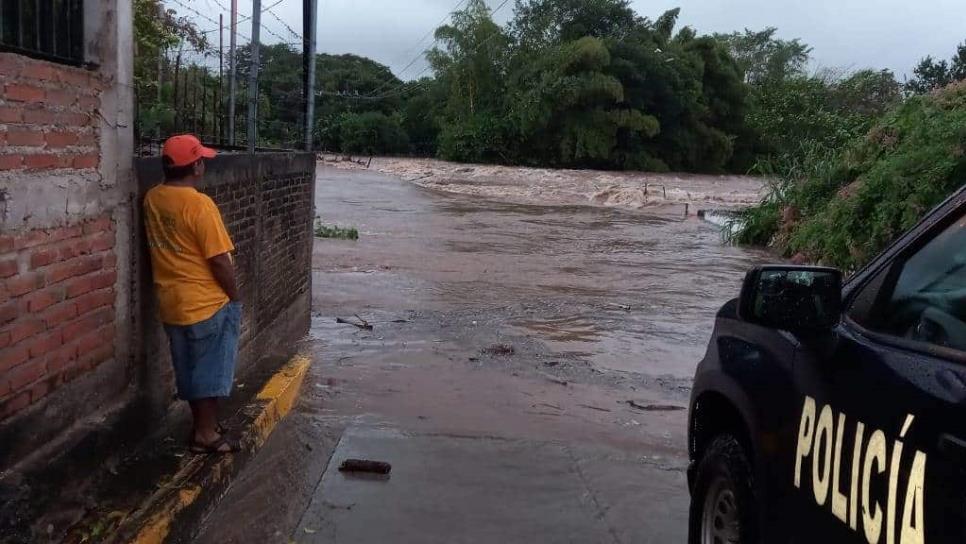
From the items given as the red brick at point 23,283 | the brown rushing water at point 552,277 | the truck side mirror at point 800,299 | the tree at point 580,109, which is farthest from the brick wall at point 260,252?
the tree at point 580,109

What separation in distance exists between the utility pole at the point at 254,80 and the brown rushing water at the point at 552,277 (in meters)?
3.45

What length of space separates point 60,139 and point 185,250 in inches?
28.6

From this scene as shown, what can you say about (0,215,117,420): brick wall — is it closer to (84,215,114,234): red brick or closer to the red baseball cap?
(84,215,114,234): red brick

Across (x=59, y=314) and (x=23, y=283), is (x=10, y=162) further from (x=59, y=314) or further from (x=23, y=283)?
(x=59, y=314)

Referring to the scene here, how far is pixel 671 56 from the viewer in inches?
2112

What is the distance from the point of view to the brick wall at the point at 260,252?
15.5 feet

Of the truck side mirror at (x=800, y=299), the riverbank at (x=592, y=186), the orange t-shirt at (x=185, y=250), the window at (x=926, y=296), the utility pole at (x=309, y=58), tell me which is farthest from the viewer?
the riverbank at (x=592, y=186)

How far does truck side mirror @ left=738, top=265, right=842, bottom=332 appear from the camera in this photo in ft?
8.25

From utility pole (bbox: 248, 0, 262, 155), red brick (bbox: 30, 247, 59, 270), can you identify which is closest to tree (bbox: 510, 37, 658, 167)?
utility pole (bbox: 248, 0, 262, 155)

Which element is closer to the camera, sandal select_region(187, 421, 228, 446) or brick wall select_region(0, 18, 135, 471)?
brick wall select_region(0, 18, 135, 471)

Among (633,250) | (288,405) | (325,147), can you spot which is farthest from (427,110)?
(288,405)

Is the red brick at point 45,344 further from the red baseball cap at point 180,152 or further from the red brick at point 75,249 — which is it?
the red baseball cap at point 180,152

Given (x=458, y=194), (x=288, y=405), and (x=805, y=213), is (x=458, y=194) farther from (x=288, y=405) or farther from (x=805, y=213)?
(x=288, y=405)

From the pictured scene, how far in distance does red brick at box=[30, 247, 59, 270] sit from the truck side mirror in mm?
2628
